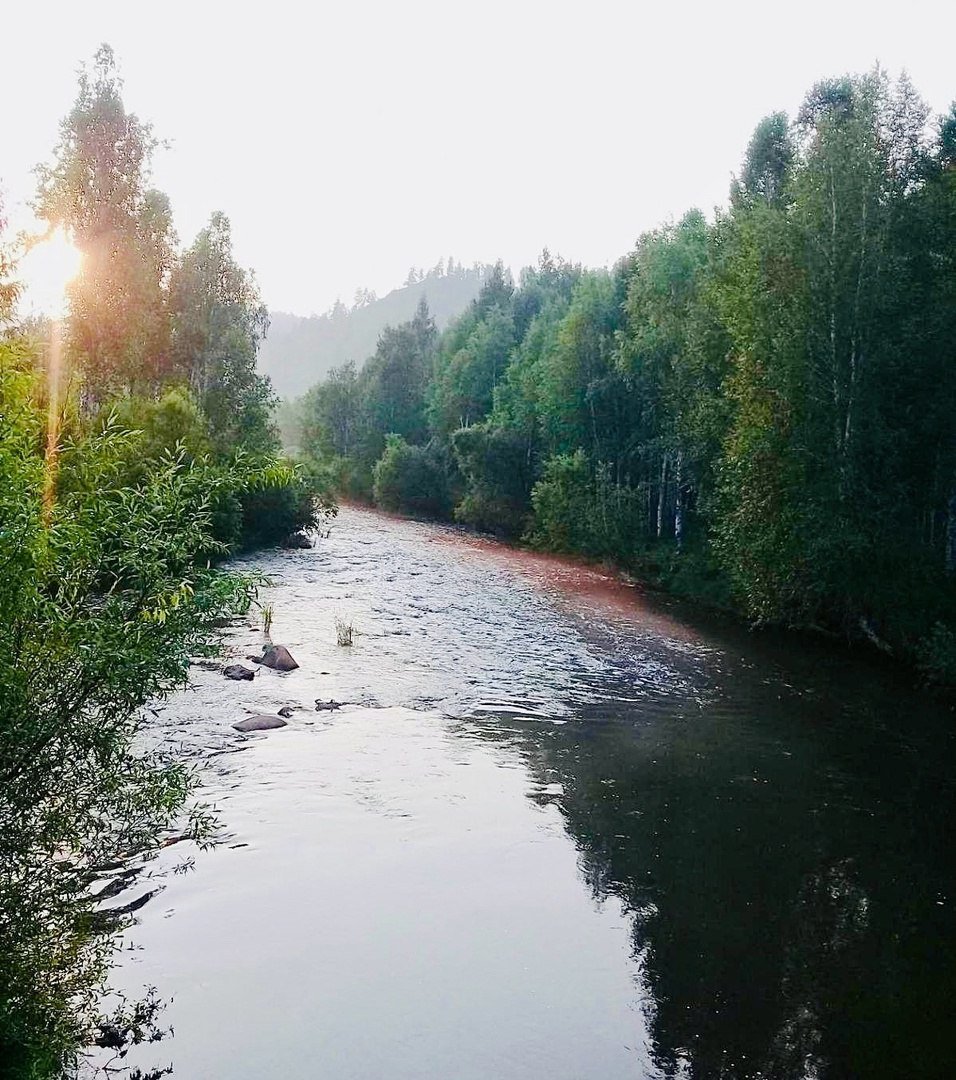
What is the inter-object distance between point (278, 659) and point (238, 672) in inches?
53.2

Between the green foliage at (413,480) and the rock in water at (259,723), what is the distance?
61037 mm

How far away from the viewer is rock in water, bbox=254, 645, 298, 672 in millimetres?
22188

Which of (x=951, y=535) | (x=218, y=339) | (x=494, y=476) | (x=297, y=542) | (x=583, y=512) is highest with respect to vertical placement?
(x=218, y=339)

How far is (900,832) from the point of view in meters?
14.4

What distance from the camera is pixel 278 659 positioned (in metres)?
22.4

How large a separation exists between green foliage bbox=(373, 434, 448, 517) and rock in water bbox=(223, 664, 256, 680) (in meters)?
57.7

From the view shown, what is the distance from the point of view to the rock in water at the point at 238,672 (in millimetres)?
21078

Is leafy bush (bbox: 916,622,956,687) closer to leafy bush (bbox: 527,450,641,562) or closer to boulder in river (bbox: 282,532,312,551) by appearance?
leafy bush (bbox: 527,450,641,562)

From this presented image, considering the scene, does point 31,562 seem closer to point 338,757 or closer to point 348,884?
point 348,884

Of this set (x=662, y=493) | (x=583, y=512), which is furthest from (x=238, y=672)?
(x=662, y=493)

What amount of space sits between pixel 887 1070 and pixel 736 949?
2.23 metres

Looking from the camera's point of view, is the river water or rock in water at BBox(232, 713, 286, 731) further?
rock in water at BBox(232, 713, 286, 731)

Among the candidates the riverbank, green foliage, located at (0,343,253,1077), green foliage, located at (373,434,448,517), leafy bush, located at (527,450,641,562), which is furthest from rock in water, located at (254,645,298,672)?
green foliage, located at (373,434,448,517)

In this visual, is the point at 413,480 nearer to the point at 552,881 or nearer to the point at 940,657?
the point at 940,657
